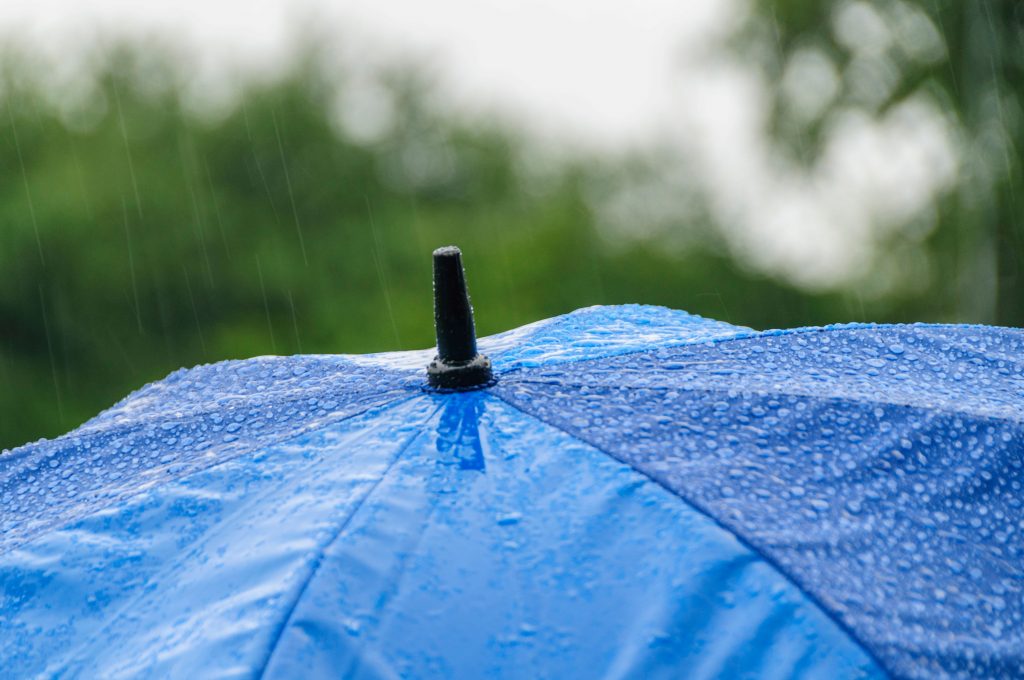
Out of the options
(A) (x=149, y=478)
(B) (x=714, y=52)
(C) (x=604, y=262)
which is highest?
(B) (x=714, y=52)

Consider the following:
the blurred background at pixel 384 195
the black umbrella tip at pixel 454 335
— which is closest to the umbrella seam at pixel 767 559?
the black umbrella tip at pixel 454 335

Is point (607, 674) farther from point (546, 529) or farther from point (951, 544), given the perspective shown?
point (951, 544)

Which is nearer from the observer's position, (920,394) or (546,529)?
(546,529)

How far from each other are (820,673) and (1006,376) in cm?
94

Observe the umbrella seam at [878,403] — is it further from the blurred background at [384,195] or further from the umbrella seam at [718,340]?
the blurred background at [384,195]

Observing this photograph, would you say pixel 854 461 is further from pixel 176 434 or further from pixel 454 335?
pixel 176 434

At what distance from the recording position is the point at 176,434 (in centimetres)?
199

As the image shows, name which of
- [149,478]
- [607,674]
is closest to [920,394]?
[607,674]

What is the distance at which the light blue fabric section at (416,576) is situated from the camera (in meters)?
A: 1.33

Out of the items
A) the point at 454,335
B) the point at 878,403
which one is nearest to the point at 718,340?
the point at 878,403

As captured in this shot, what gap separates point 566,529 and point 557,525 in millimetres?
15

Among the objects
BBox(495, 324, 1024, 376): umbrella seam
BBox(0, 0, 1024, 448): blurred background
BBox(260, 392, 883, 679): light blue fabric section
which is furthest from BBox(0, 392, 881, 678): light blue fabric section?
BBox(0, 0, 1024, 448): blurred background

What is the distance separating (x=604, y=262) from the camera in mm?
8188

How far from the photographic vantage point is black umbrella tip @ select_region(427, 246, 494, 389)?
5.65 feet
